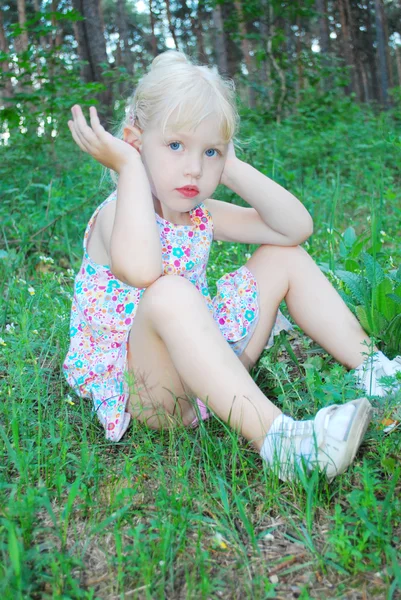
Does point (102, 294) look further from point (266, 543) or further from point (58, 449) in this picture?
point (266, 543)

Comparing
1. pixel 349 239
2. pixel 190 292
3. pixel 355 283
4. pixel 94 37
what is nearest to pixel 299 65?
pixel 94 37

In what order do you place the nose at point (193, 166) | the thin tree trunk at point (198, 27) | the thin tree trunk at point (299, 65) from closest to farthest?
the nose at point (193, 166)
the thin tree trunk at point (299, 65)
the thin tree trunk at point (198, 27)

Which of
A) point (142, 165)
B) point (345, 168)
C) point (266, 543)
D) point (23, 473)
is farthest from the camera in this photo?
A: point (345, 168)

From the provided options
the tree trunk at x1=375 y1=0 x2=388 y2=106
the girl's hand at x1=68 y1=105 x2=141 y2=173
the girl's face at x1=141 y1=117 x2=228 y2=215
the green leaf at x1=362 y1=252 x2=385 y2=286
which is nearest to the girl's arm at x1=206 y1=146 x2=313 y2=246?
the girl's face at x1=141 y1=117 x2=228 y2=215

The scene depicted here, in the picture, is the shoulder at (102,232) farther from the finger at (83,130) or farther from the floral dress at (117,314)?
the finger at (83,130)

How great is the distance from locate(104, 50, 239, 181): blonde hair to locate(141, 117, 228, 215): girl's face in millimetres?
28

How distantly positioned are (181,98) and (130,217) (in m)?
0.39

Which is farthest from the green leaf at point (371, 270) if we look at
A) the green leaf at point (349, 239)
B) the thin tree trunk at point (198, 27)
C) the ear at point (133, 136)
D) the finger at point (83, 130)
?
the thin tree trunk at point (198, 27)

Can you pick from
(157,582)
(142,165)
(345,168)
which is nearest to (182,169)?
(142,165)

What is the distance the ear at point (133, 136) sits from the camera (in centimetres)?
199

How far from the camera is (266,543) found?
4.69ft

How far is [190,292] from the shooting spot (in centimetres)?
169

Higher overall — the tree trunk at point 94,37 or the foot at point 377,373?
the tree trunk at point 94,37

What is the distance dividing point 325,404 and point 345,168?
4620 mm
